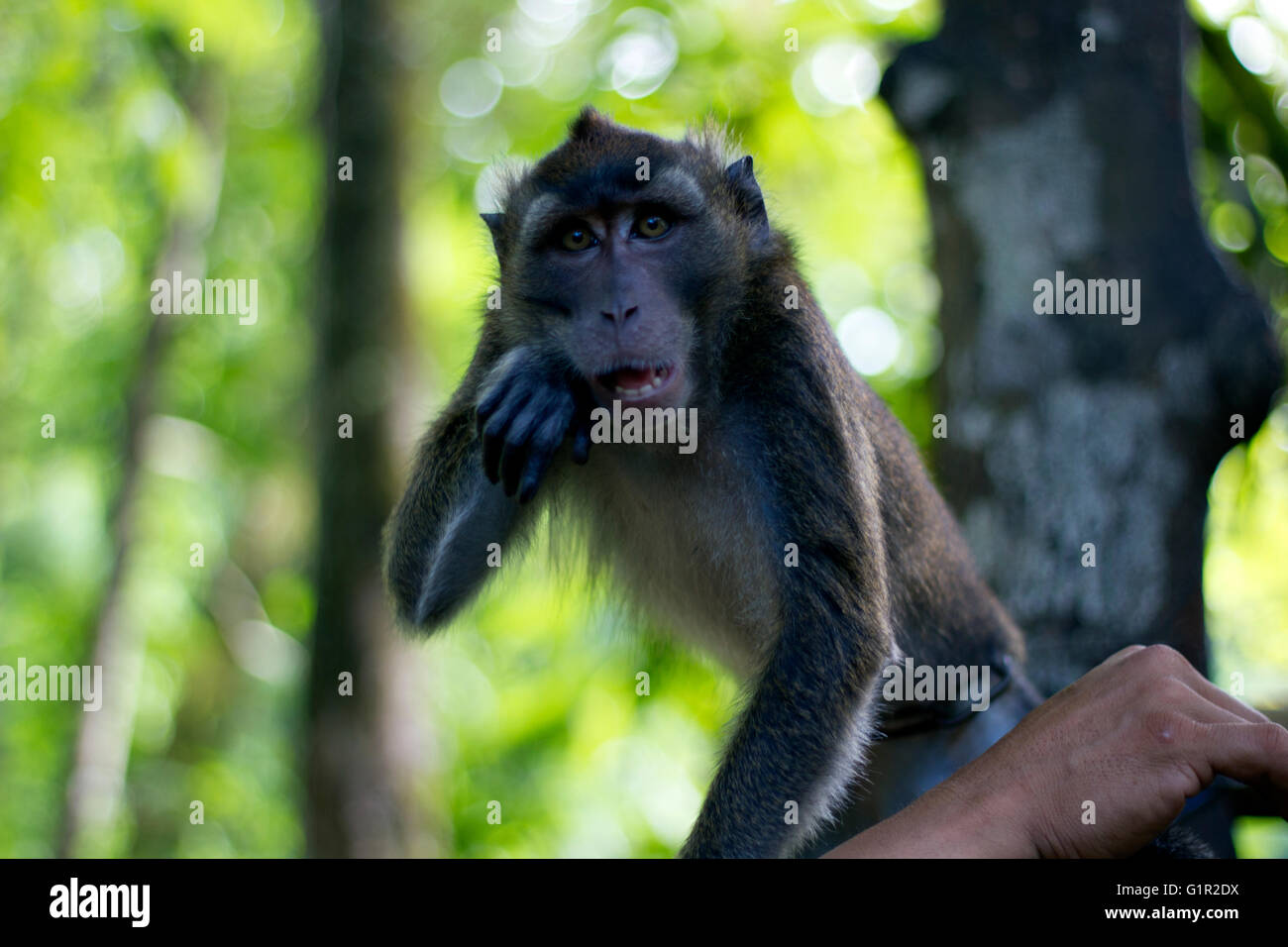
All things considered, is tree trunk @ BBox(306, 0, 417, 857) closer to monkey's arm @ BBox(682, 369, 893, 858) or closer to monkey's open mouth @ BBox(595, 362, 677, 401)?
monkey's open mouth @ BBox(595, 362, 677, 401)

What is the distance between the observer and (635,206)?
13.3 feet

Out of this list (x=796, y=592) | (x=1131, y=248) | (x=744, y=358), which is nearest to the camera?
(x=796, y=592)

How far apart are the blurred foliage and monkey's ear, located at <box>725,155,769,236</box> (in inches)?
13.3

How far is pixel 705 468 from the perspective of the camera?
4.24 meters

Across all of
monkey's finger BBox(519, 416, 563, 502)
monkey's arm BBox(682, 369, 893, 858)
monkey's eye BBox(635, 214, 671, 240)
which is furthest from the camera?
monkey's eye BBox(635, 214, 671, 240)

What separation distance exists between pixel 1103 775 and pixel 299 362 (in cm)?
1677

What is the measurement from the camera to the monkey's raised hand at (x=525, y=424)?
11.9 feet

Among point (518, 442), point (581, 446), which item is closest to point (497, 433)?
point (518, 442)

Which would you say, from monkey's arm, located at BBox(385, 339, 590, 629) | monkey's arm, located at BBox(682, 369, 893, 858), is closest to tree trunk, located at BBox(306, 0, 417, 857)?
monkey's arm, located at BBox(385, 339, 590, 629)

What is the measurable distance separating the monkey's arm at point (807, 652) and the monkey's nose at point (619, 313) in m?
0.60

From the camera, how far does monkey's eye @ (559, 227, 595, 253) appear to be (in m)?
4.10
